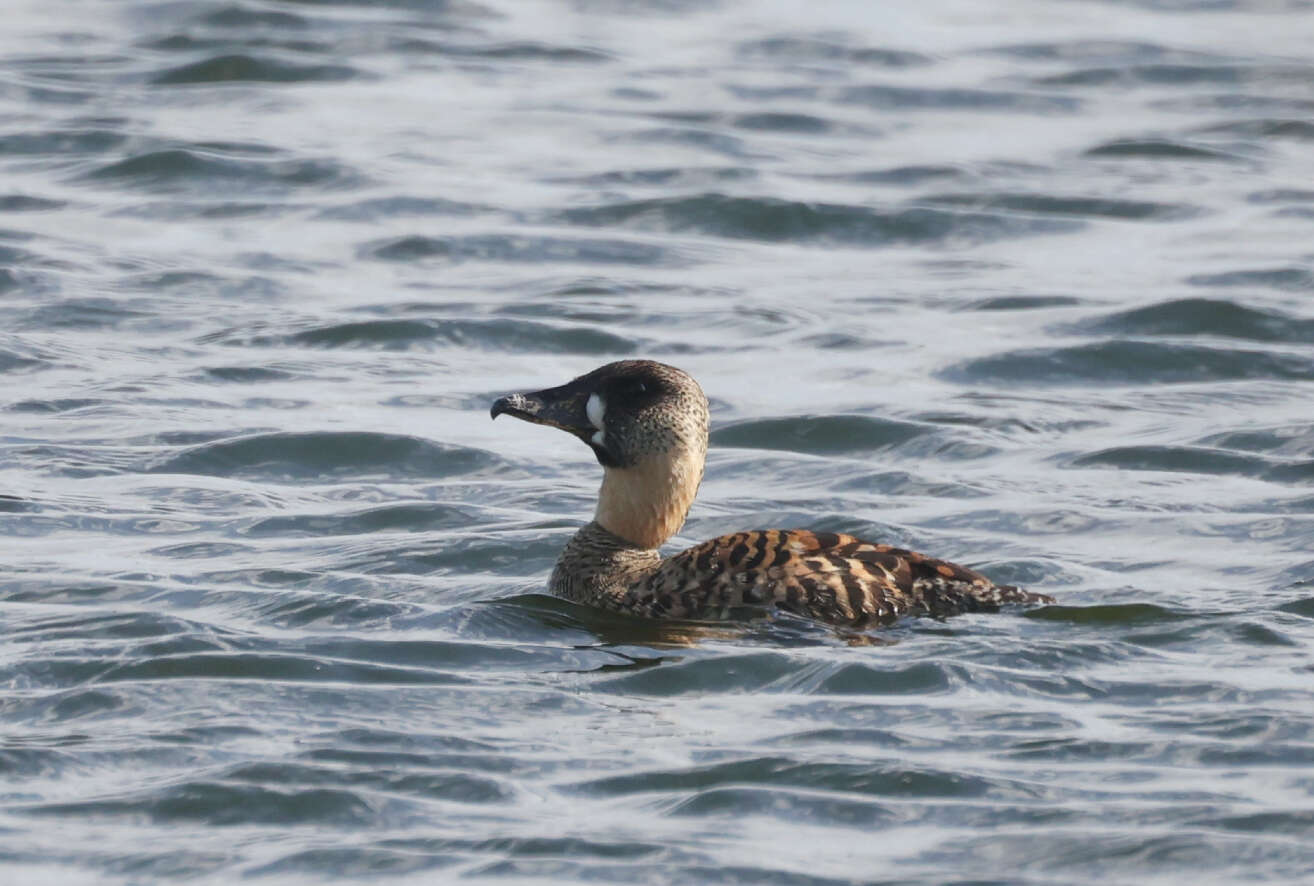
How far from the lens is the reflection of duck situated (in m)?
9.82

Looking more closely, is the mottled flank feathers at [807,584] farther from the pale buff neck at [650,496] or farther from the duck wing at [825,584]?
the pale buff neck at [650,496]

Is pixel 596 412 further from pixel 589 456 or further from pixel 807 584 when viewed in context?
pixel 589 456

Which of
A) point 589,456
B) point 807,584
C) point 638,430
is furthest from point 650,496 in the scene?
point 589,456

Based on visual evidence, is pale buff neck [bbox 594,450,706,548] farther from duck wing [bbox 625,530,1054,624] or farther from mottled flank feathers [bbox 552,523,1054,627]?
duck wing [bbox 625,530,1054,624]

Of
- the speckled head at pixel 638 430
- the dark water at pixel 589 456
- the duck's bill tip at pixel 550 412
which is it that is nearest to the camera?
the dark water at pixel 589 456

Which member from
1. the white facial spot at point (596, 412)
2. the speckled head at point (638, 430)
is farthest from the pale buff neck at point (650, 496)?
the white facial spot at point (596, 412)

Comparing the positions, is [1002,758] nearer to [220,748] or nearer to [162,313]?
[220,748]

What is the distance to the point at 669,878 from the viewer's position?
24.3 ft

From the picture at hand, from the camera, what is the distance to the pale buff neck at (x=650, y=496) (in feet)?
34.1

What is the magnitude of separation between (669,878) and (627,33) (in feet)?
62.9

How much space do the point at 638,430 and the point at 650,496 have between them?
30 cm

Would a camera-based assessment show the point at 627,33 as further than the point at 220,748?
Yes

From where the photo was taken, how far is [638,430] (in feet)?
33.9

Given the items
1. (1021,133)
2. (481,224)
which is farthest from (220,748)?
(1021,133)
